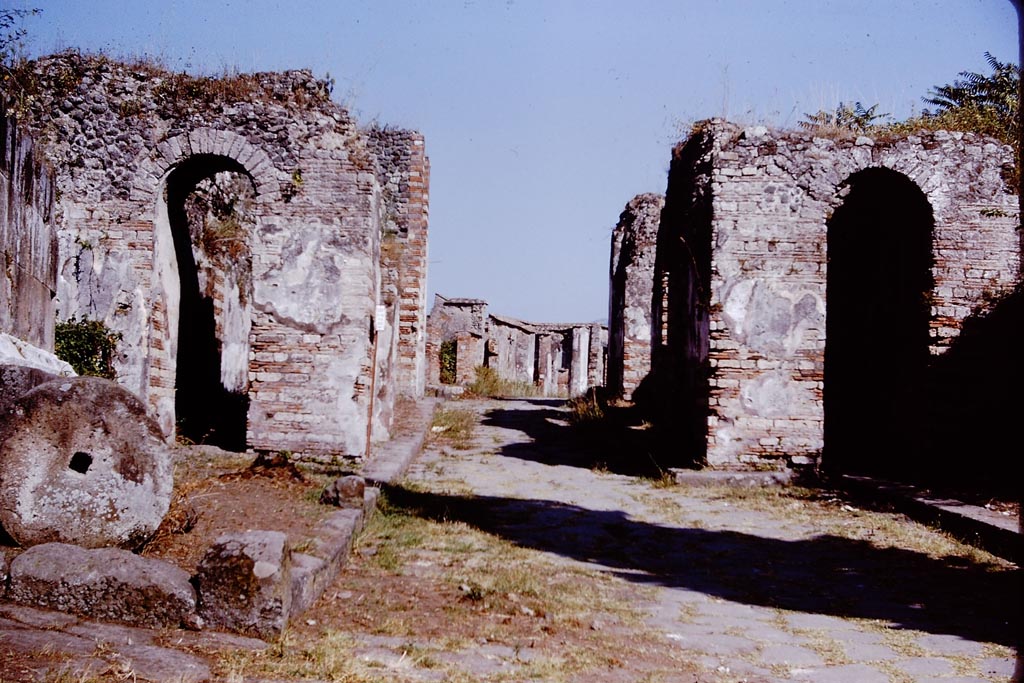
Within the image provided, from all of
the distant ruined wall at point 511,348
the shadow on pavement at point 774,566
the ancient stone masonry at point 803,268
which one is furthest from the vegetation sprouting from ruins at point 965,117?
the distant ruined wall at point 511,348

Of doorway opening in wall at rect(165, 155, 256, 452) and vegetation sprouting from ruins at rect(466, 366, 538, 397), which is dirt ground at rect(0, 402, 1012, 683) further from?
vegetation sprouting from ruins at rect(466, 366, 538, 397)

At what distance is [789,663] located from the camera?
3.90m

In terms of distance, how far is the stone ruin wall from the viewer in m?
5.30

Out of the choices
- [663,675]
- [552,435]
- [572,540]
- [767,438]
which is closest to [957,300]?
[767,438]

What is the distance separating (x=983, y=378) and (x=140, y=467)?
8.60 m

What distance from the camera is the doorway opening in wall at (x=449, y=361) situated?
27562 millimetres

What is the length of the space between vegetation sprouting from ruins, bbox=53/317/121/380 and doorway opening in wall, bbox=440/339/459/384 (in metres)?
18.3

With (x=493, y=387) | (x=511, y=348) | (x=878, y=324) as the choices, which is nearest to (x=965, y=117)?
(x=878, y=324)

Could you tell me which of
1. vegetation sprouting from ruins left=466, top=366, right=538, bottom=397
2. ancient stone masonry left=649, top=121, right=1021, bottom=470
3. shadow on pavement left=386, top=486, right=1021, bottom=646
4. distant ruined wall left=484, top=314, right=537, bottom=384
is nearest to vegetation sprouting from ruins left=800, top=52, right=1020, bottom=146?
ancient stone masonry left=649, top=121, right=1021, bottom=470

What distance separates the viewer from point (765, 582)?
5539 millimetres

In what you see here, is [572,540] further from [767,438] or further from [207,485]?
[767,438]

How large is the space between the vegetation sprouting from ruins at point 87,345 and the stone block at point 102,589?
5.64 metres

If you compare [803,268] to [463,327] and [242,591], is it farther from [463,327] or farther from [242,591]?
[463,327]

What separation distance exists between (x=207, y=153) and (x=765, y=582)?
7069 mm
